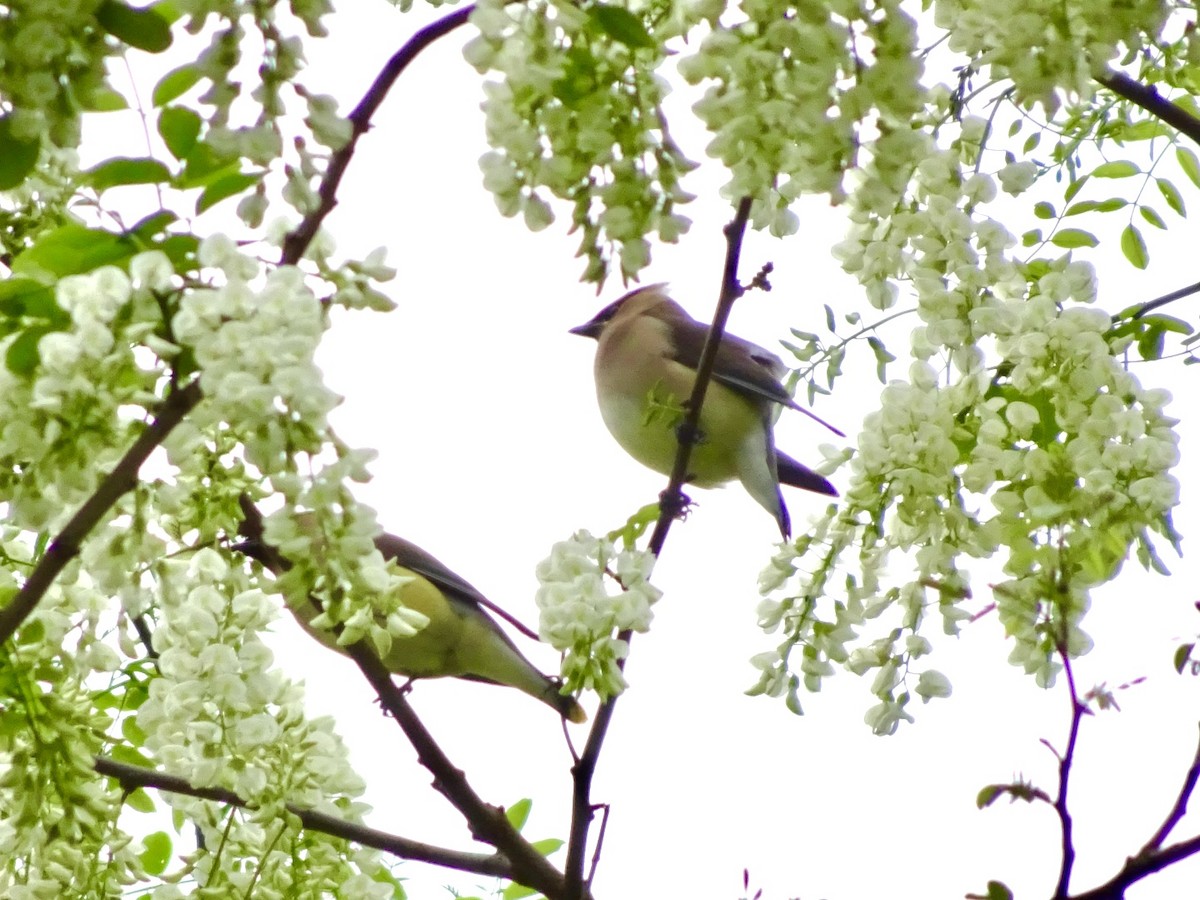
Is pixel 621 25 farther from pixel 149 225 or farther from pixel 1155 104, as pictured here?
pixel 1155 104

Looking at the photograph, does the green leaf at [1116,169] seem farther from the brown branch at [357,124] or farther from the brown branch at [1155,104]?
the brown branch at [357,124]

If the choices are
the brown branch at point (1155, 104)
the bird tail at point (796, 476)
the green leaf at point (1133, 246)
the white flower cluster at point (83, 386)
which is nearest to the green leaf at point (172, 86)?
the white flower cluster at point (83, 386)

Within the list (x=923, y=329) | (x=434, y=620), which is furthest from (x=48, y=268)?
(x=434, y=620)

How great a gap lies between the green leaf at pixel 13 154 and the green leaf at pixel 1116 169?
97.6 inches

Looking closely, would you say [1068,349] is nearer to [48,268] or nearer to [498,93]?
[498,93]

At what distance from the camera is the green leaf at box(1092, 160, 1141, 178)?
11.2ft

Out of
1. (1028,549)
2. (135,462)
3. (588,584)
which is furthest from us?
(588,584)

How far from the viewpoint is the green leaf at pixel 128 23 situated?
1556 millimetres

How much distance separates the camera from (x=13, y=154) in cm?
159

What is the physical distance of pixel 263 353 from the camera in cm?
145

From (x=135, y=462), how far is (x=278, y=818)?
43.4 inches

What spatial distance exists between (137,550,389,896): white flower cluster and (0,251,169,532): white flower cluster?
15.4 inches

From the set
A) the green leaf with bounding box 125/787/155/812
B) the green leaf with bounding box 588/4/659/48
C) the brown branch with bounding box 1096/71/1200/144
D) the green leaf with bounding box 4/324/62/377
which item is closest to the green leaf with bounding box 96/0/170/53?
the green leaf with bounding box 4/324/62/377

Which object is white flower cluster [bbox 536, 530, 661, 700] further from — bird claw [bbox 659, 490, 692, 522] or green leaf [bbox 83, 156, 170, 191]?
green leaf [bbox 83, 156, 170, 191]
